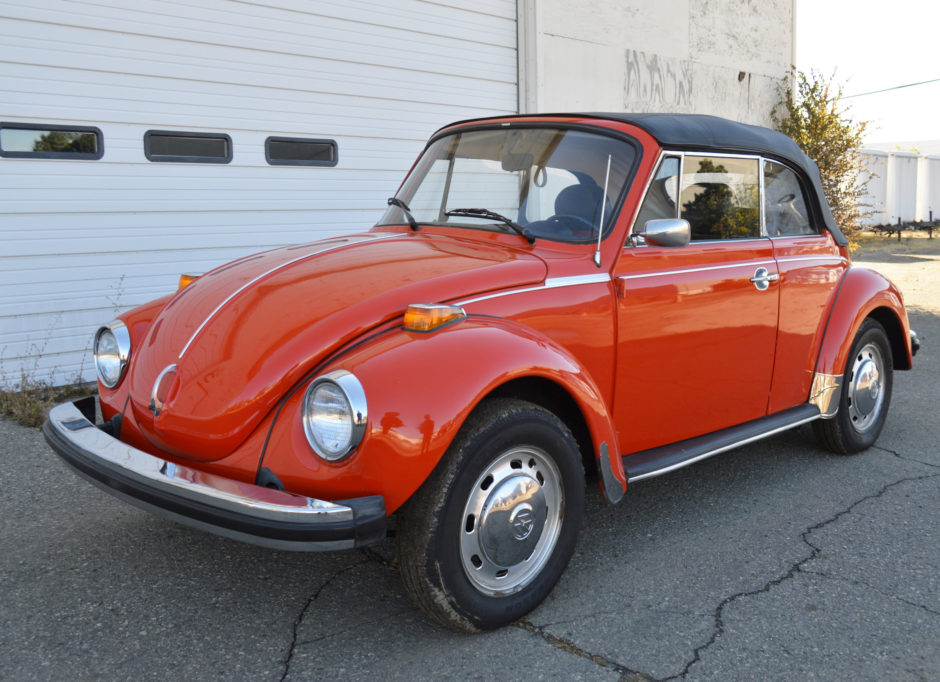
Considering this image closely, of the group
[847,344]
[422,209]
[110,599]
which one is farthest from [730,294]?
[110,599]

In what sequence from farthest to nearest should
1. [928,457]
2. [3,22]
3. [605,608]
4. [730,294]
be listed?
[3,22]
[928,457]
[730,294]
[605,608]

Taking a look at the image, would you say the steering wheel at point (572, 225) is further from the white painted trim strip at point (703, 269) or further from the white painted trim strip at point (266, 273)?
the white painted trim strip at point (266, 273)

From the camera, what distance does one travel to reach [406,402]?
8.16ft

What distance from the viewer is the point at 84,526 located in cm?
371

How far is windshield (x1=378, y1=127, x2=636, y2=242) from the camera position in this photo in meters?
3.47

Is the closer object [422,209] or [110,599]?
[110,599]

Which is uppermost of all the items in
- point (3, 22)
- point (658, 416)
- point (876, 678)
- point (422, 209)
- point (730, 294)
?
point (3, 22)

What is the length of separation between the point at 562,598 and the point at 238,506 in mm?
1312

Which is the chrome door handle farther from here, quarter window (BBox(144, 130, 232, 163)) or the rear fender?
quarter window (BBox(144, 130, 232, 163))

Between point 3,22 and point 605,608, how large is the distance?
5.56 meters

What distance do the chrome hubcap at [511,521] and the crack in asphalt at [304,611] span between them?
62 centimetres

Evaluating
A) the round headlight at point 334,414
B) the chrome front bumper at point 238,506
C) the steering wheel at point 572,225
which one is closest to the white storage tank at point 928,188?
the steering wheel at point 572,225

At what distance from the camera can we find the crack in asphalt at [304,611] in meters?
2.62

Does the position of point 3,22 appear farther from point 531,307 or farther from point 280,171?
point 531,307
